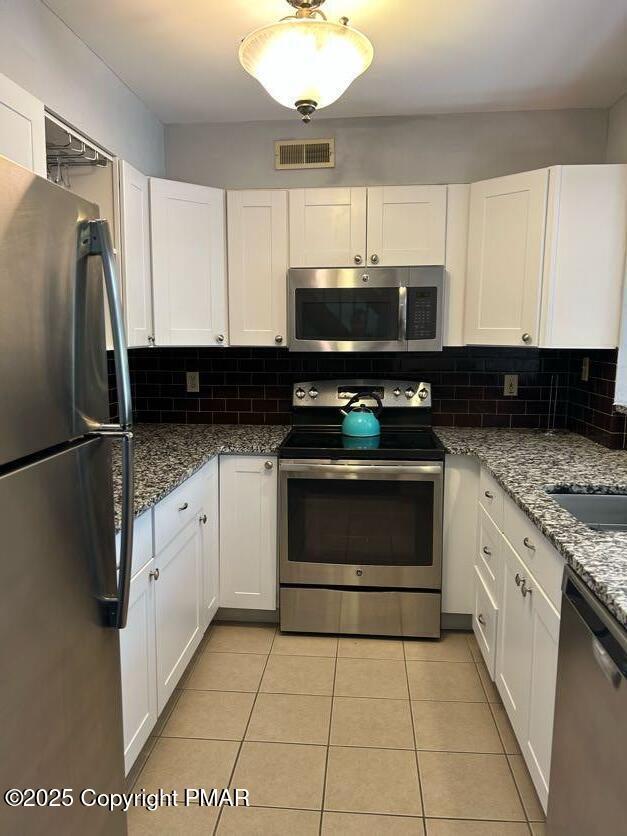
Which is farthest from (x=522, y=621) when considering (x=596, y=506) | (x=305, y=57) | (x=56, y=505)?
(x=305, y=57)

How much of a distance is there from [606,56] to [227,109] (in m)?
1.63

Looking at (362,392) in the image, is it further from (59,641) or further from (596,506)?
(59,641)

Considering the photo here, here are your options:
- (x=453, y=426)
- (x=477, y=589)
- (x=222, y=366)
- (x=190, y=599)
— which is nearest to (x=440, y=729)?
(x=477, y=589)

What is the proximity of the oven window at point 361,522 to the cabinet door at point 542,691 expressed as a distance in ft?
3.03

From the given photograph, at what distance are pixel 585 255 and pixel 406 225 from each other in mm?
806

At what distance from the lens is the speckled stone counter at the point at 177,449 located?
1894 mm

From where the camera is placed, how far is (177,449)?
8.32 feet

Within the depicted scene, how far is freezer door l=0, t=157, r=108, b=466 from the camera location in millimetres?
817

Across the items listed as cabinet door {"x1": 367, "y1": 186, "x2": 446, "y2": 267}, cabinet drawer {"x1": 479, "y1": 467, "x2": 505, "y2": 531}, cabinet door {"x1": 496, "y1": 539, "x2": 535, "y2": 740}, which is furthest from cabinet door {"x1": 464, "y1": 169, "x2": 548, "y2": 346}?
cabinet door {"x1": 496, "y1": 539, "x2": 535, "y2": 740}

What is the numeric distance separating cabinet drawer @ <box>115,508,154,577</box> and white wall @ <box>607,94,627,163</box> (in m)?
2.50

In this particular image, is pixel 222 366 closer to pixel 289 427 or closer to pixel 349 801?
pixel 289 427

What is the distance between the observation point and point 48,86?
1855mm

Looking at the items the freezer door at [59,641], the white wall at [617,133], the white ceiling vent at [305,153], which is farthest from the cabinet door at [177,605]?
the white wall at [617,133]

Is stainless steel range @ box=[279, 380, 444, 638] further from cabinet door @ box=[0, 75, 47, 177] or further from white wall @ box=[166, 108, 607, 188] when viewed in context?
cabinet door @ box=[0, 75, 47, 177]
